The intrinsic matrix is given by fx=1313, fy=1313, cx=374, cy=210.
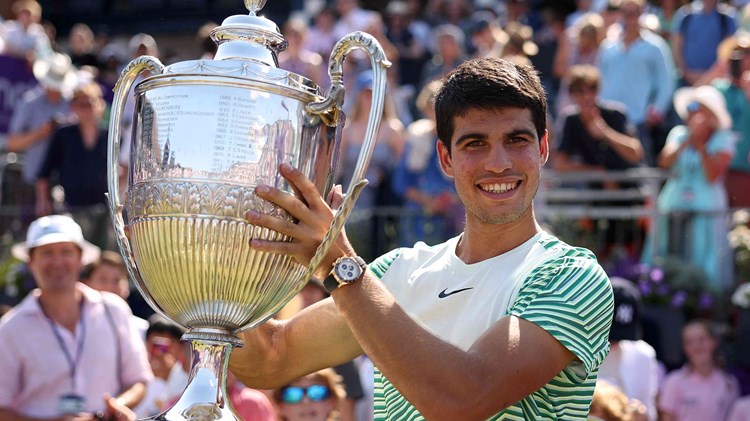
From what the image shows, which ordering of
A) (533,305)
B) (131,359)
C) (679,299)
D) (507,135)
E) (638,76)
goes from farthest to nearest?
(638,76)
(679,299)
(131,359)
(507,135)
(533,305)

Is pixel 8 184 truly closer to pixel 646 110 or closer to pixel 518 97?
pixel 646 110

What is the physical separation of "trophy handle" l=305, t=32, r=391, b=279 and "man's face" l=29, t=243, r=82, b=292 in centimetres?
413

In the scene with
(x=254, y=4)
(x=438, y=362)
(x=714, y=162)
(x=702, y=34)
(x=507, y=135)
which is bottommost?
(x=438, y=362)

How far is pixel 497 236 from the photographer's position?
307 centimetres

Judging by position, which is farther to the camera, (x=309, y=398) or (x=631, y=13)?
(x=631, y=13)

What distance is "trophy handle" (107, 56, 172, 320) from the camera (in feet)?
9.54

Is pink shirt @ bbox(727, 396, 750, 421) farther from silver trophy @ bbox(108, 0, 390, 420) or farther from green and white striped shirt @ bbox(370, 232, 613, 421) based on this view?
silver trophy @ bbox(108, 0, 390, 420)

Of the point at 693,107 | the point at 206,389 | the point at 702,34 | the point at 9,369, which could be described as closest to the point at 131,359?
the point at 9,369

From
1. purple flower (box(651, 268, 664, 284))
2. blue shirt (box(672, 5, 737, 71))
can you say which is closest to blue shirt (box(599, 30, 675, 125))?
blue shirt (box(672, 5, 737, 71))

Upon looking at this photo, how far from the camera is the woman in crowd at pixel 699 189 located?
896cm

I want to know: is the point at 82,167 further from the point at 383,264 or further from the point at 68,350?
the point at 383,264

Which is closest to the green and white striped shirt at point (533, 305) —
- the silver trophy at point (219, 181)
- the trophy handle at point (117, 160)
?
the silver trophy at point (219, 181)

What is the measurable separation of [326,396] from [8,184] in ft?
23.5

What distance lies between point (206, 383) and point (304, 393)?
9.71ft
